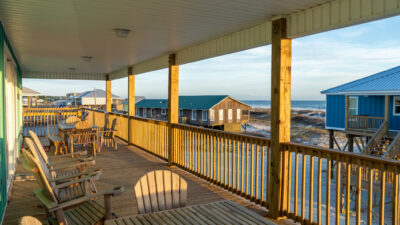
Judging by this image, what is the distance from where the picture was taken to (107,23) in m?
4.24

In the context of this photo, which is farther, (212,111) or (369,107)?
(212,111)

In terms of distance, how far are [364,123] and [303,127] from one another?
3137 centimetres

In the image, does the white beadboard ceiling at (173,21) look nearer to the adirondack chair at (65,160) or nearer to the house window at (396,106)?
the adirondack chair at (65,160)

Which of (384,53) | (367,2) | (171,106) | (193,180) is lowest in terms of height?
(193,180)

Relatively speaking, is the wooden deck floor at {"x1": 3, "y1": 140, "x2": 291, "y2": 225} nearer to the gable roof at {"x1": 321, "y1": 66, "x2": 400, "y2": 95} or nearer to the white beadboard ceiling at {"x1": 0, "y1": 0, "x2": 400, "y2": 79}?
the white beadboard ceiling at {"x1": 0, "y1": 0, "x2": 400, "y2": 79}

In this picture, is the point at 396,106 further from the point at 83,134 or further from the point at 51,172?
the point at 51,172

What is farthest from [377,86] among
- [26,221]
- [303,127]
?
[303,127]

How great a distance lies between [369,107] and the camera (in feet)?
52.8

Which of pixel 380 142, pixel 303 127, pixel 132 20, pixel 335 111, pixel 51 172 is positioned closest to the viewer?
pixel 51 172

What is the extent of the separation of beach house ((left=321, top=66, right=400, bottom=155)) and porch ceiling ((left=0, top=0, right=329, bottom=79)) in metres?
11.8

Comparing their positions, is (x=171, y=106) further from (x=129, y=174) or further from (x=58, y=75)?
(x=58, y=75)

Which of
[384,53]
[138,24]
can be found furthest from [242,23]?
[384,53]

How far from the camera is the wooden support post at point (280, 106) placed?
3.71 meters

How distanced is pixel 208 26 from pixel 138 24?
3.38 feet
